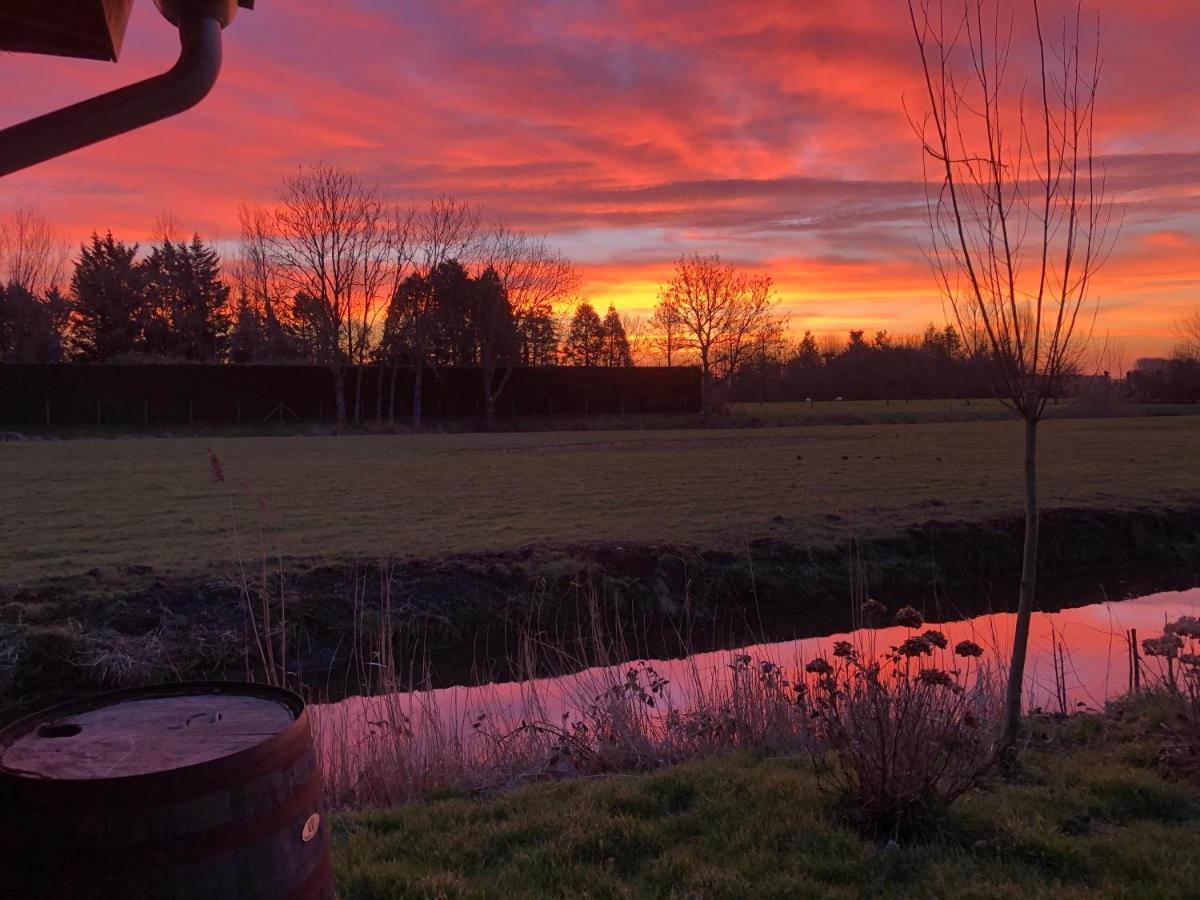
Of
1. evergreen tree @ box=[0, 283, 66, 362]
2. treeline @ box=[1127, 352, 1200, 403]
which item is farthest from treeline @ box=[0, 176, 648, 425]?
treeline @ box=[1127, 352, 1200, 403]

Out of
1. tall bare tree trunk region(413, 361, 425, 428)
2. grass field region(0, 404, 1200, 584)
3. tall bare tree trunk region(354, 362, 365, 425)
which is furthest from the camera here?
tall bare tree trunk region(413, 361, 425, 428)

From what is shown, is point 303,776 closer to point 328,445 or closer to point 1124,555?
point 1124,555

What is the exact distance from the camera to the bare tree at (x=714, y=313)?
136 ft

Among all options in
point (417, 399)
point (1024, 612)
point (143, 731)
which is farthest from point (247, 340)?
point (143, 731)

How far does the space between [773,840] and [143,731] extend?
2298 millimetres

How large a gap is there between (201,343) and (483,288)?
16.7 meters

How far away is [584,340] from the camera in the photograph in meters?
51.2

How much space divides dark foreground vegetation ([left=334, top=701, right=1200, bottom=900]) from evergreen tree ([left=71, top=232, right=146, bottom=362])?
46.1 metres

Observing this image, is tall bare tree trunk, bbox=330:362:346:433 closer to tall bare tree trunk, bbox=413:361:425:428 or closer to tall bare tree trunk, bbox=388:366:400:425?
tall bare tree trunk, bbox=388:366:400:425

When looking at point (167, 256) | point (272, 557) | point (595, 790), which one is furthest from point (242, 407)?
point (595, 790)

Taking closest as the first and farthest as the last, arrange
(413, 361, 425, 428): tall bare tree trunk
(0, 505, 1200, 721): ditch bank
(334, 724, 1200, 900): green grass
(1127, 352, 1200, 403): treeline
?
1. (334, 724, 1200, 900): green grass
2. (0, 505, 1200, 721): ditch bank
3. (413, 361, 425, 428): tall bare tree trunk
4. (1127, 352, 1200, 403): treeline

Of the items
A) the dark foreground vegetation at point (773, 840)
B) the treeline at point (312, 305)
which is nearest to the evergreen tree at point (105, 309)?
the treeline at point (312, 305)

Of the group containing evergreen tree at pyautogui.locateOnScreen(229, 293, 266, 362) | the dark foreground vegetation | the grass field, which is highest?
evergreen tree at pyautogui.locateOnScreen(229, 293, 266, 362)

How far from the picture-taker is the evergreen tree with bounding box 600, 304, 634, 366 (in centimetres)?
5103
